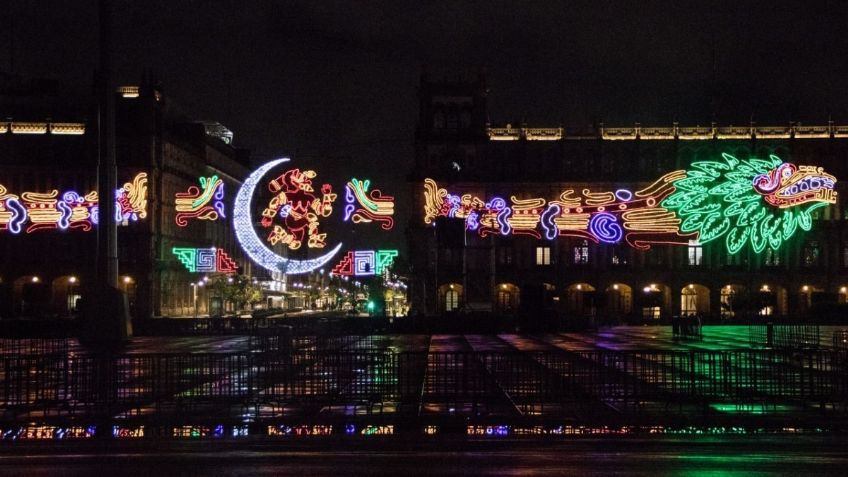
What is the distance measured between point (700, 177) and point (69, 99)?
55819 mm

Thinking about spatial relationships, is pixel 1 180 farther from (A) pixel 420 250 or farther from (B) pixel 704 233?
(B) pixel 704 233

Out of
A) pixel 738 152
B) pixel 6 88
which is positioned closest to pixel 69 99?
pixel 6 88

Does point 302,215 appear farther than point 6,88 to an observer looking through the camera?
No

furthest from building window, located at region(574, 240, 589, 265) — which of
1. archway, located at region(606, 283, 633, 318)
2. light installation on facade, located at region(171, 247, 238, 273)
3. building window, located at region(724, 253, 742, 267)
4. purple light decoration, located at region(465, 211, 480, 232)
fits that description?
light installation on facade, located at region(171, 247, 238, 273)

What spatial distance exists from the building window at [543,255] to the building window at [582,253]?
2.28m

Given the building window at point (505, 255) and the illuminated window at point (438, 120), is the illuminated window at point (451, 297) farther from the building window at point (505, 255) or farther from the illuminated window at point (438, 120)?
the illuminated window at point (438, 120)

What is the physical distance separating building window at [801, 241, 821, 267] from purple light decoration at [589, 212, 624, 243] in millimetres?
21905

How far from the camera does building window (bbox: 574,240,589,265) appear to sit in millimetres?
91625

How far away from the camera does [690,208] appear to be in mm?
75438

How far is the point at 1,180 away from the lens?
8738 centimetres

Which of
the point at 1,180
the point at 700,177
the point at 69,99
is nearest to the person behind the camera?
the point at 700,177

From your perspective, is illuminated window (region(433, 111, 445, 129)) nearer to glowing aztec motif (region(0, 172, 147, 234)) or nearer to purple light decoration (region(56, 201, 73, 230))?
glowing aztec motif (region(0, 172, 147, 234))

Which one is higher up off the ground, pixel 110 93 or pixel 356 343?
pixel 110 93

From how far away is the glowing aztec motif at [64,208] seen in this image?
233ft
